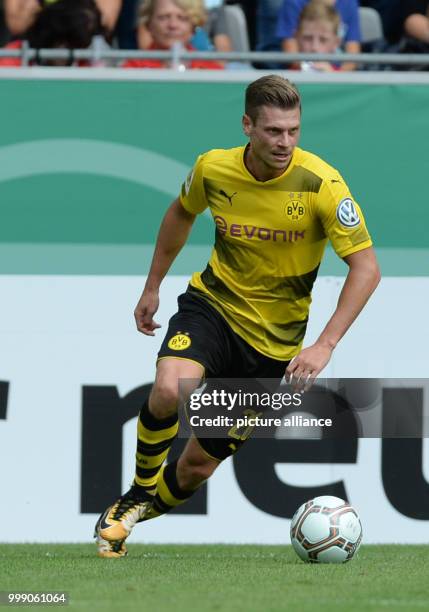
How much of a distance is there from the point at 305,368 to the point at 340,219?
2.65 ft

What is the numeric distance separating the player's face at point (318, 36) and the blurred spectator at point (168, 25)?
2.39 feet

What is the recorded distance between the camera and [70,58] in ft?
26.1

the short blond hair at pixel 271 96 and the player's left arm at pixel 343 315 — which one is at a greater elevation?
the short blond hair at pixel 271 96

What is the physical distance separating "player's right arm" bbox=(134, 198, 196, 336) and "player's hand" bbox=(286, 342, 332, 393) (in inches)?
44.6

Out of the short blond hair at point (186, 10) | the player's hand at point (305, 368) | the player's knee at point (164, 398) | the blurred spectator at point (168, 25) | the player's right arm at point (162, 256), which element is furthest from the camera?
the short blond hair at point (186, 10)

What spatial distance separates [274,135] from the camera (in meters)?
5.90

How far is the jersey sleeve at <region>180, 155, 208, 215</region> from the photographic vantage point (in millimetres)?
6352

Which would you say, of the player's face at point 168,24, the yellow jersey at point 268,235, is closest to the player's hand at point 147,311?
the yellow jersey at point 268,235

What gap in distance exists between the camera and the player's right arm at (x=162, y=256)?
646cm

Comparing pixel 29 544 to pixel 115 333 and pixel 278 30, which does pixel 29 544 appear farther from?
pixel 278 30

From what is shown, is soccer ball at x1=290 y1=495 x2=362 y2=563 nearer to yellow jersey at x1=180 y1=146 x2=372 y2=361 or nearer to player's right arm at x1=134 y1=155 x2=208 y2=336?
yellow jersey at x1=180 y1=146 x2=372 y2=361

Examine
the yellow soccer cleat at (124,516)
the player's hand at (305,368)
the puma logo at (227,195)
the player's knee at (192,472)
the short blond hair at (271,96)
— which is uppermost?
the short blond hair at (271,96)

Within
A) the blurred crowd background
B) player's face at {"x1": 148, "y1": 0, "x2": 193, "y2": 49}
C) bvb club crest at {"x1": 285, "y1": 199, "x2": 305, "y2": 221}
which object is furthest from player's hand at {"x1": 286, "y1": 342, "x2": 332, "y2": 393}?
player's face at {"x1": 148, "y1": 0, "x2": 193, "y2": 49}

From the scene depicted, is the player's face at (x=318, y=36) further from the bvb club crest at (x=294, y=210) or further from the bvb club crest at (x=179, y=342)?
the bvb club crest at (x=179, y=342)
